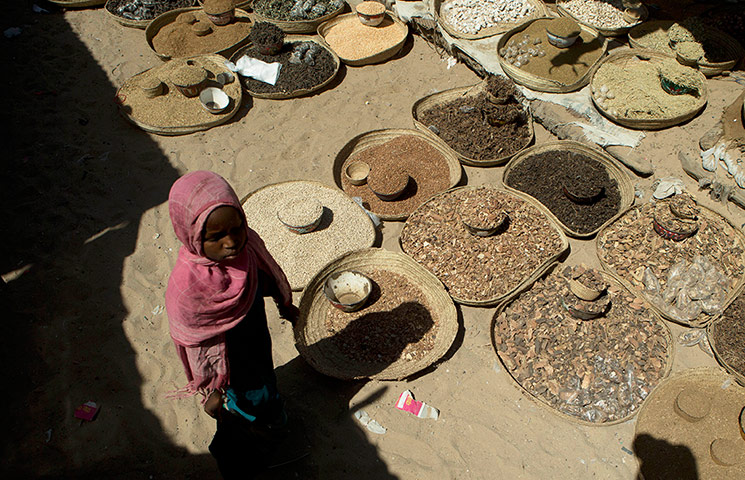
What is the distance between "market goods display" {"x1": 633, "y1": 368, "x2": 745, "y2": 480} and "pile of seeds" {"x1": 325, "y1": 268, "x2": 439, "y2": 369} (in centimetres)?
158

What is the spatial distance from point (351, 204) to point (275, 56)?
2.74 meters

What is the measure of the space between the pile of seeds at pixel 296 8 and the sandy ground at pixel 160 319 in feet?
4.06

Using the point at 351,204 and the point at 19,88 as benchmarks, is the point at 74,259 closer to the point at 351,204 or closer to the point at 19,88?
the point at 351,204

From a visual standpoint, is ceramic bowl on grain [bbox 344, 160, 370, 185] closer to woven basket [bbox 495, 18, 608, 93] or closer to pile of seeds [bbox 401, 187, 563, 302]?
pile of seeds [bbox 401, 187, 563, 302]

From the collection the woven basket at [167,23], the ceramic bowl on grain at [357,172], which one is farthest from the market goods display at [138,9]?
the ceramic bowl on grain at [357,172]

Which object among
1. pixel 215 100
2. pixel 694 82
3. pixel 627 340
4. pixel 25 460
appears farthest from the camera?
pixel 215 100

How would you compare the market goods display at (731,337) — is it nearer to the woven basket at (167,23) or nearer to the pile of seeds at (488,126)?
the pile of seeds at (488,126)

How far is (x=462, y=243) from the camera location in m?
4.18

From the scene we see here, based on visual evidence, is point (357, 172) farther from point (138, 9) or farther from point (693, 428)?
point (138, 9)

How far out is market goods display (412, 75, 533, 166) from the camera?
4840mm

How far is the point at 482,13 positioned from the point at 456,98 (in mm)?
1706

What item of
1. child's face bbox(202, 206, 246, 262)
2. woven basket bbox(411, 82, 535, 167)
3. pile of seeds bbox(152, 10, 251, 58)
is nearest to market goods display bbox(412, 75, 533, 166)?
woven basket bbox(411, 82, 535, 167)

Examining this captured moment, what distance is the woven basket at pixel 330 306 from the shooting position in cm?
346

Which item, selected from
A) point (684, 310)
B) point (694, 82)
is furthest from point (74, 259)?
point (694, 82)
